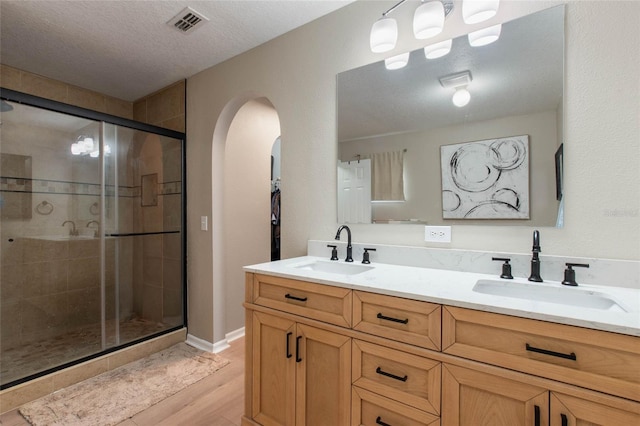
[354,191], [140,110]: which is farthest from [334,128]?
[140,110]

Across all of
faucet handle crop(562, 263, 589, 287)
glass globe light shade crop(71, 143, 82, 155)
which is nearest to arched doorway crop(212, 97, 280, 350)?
glass globe light shade crop(71, 143, 82, 155)

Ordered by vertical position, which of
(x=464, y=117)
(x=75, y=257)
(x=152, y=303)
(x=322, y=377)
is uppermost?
(x=464, y=117)

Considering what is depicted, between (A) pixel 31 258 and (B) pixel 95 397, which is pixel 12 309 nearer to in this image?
(A) pixel 31 258

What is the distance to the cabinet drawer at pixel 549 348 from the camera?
78cm

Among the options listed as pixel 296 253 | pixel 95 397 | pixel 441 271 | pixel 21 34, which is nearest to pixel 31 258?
pixel 95 397

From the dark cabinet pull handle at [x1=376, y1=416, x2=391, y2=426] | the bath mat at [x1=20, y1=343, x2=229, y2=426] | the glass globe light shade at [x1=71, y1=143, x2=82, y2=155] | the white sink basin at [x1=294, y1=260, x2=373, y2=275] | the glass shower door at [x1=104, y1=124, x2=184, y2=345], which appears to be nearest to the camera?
the dark cabinet pull handle at [x1=376, y1=416, x2=391, y2=426]

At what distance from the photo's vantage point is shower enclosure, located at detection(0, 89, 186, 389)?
6.82 feet

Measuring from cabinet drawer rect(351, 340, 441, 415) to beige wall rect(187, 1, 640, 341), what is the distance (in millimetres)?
710

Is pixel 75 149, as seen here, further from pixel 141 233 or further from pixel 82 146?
pixel 141 233

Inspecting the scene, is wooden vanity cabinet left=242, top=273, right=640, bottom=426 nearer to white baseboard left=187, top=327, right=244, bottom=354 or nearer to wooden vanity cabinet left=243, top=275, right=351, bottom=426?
wooden vanity cabinet left=243, top=275, right=351, bottom=426

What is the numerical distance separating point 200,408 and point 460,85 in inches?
94.8

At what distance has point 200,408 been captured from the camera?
6.11ft

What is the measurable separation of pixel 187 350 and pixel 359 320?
213 cm

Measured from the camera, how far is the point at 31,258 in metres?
2.27
